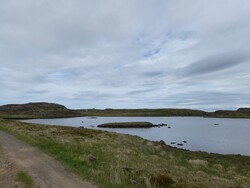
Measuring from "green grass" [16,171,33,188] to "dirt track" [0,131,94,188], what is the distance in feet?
0.77

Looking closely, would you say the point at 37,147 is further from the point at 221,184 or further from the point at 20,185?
the point at 221,184

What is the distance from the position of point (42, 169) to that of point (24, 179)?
2.55 meters

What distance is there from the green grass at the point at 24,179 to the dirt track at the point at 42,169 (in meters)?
0.23

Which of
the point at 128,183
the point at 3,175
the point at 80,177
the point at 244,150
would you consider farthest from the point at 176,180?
the point at 244,150

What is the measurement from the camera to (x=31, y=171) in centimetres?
1777

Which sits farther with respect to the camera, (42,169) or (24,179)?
(42,169)

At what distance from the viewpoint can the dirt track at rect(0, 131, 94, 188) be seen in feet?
48.8

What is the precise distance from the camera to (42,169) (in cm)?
1830

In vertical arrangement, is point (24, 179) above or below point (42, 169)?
below

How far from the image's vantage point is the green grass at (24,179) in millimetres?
14828

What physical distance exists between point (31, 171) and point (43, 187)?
402 centimetres

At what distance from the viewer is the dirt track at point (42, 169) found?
14.9m

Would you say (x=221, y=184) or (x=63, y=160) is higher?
(x=63, y=160)

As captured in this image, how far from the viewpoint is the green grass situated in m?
14.8
